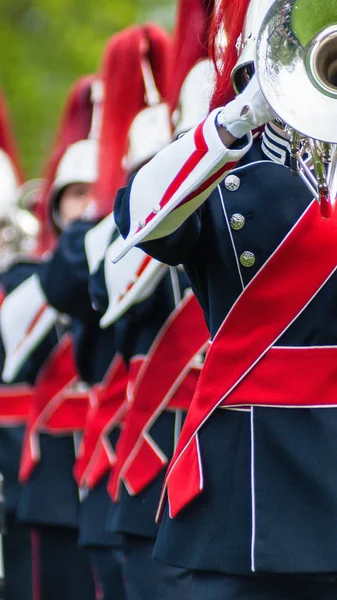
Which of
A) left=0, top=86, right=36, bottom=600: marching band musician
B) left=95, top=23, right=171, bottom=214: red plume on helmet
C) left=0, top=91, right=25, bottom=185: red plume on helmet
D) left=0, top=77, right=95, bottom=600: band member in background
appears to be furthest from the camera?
left=0, top=91, right=25, bottom=185: red plume on helmet

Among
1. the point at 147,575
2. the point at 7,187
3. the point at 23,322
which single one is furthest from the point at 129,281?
the point at 7,187

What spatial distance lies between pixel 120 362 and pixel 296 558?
192cm

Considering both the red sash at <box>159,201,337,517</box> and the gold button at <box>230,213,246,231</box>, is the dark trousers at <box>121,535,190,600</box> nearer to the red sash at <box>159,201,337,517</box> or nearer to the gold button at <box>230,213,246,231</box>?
the red sash at <box>159,201,337,517</box>

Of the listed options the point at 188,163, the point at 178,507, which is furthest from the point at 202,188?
the point at 178,507

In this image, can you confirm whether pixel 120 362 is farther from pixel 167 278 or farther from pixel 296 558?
pixel 296 558

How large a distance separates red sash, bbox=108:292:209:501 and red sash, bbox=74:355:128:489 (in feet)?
1.68

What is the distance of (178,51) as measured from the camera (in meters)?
4.09

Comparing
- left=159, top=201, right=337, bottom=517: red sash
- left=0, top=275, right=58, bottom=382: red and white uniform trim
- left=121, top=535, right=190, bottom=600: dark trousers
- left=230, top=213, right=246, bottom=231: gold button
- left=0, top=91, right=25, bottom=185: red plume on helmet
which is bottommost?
left=121, top=535, right=190, bottom=600: dark trousers

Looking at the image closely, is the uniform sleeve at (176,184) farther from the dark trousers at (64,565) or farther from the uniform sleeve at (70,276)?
the dark trousers at (64,565)

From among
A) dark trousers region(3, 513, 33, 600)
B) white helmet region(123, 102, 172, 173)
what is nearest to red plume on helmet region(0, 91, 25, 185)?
dark trousers region(3, 513, 33, 600)

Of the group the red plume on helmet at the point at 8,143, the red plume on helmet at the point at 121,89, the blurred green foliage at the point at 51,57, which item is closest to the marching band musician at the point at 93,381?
the red plume on helmet at the point at 121,89

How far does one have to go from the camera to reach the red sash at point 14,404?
5.96 m

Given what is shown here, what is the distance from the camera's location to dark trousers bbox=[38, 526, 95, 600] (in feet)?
18.2

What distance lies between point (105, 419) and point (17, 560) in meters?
1.42
